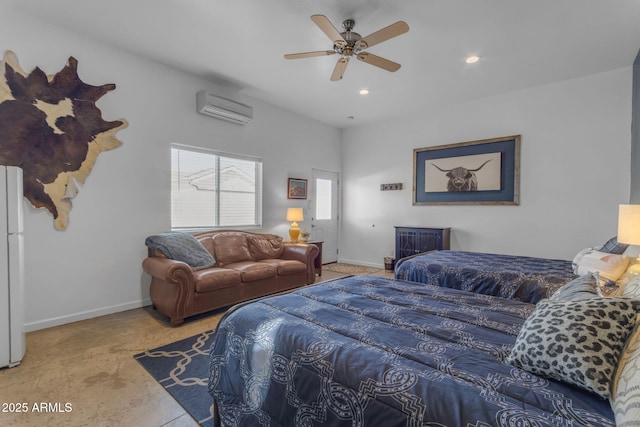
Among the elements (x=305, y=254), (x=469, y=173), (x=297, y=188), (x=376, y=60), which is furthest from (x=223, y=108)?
(x=469, y=173)

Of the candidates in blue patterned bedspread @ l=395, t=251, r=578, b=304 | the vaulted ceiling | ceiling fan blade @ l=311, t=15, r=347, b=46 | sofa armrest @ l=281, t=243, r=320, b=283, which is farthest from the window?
blue patterned bedspread @ l=395, t=251, r=578, b=304

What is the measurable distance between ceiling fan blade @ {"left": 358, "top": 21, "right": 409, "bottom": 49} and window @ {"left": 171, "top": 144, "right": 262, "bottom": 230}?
278cm

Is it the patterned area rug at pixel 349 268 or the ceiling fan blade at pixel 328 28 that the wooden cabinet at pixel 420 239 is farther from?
the ceiling fan blade at pixel 328 28

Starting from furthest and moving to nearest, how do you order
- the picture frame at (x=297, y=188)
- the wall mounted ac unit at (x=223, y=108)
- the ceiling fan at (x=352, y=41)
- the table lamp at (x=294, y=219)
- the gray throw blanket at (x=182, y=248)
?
the picture frame at (x=297, y=188), the table lamp at (x=294, y=219), the wall mounted ac unit at (x=223, y=108), the gray throw blanket at (x=182, y=248), the ceiling fan at (x=352, y=41)

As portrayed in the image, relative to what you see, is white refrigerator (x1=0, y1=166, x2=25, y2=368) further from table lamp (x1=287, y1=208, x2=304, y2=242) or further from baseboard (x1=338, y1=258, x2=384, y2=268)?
baseboard (x1=338, y1=258, x2=384, y2=268)

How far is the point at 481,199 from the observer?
16.1ft

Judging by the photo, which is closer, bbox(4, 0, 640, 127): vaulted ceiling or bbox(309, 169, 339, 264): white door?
bbox(4, 0, 640, 127): vaulted ceiling

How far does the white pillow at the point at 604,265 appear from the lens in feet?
7.45

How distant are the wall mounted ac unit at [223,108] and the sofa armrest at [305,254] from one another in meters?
2.12

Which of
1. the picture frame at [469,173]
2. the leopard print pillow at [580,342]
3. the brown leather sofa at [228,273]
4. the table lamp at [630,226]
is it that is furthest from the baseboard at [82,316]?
the table lamp at [630,226]

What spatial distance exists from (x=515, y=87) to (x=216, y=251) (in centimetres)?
492

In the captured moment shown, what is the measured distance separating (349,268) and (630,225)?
429 cm

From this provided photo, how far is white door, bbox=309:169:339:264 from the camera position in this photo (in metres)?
6.19

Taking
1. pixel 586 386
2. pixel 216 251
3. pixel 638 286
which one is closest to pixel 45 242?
pixel 216 251
